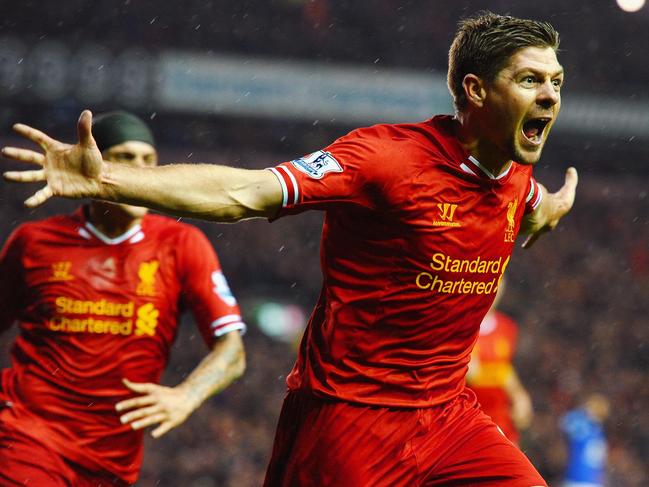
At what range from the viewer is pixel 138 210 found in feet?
15.4

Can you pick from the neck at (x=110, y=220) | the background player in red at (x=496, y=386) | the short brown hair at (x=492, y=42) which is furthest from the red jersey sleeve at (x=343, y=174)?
the background player in red at (x=496, y=386)

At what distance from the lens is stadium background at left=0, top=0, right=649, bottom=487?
17438mm

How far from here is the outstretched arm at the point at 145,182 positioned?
2832mm

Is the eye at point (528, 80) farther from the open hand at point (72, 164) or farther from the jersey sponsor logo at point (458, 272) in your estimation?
the open hand at point (72, 164)

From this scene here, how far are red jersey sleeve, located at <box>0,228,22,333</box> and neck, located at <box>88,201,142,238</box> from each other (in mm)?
358

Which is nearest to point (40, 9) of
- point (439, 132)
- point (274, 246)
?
point (274, 246)

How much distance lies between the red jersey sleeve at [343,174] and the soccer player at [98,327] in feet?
4.30

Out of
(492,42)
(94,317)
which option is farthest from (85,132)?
(94,317)

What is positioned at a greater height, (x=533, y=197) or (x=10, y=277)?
(x=533, y=197)

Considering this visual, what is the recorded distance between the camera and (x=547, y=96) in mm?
3561

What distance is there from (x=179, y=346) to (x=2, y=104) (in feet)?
17.6

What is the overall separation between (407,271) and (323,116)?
16353 mm

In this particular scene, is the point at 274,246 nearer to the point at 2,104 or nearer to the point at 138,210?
the point at 2,104

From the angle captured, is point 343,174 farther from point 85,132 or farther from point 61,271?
point 61,271
